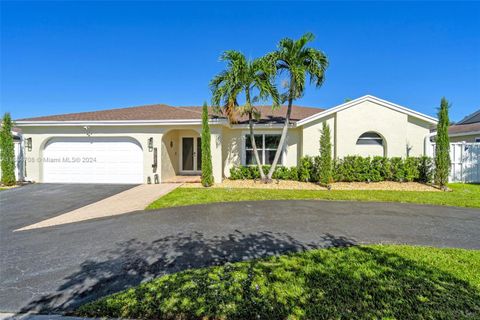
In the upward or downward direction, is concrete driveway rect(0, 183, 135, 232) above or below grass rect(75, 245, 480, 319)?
above

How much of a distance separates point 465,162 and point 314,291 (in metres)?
14.5

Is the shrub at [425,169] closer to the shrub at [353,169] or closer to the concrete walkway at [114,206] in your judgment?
the shrub at [353,169]

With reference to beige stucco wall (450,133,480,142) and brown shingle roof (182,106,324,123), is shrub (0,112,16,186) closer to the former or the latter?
brown shingle roof (182,106,324,123)

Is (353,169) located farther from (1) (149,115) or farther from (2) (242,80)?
(1) (149,115)

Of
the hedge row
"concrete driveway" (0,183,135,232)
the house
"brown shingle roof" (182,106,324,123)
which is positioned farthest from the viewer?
"brown shingle roof" (182,106,324,123)

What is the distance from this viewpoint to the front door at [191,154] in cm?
1455

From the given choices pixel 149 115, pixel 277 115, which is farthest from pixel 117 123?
pixel 277 115

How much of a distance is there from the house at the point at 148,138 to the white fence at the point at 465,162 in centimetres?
189

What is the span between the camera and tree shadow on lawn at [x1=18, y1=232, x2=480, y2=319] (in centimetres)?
245

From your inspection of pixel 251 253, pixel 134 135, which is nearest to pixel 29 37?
pixel 134 135

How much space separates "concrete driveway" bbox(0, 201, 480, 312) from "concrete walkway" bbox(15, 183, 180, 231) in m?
0.55

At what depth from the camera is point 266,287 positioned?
2838mm

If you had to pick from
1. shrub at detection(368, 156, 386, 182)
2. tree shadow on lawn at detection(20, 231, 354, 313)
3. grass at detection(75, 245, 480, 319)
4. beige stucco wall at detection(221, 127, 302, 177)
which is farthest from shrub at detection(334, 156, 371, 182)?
grass at detection(75, 245, 480, 319)

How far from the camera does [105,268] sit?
345cm
